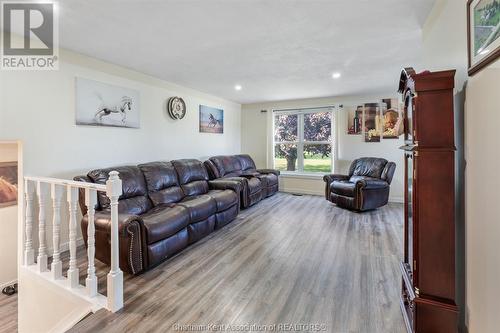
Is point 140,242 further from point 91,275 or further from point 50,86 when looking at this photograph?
point 50,86

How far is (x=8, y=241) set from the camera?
113 inches

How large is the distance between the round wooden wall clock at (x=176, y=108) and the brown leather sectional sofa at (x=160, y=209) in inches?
36.6

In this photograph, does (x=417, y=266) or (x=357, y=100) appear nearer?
(x=417, y=266)

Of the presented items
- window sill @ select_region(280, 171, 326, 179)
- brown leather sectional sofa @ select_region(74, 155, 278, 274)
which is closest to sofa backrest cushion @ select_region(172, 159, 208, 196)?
brown leather sectional sofa @ select_region(74, 155, 278, 274)

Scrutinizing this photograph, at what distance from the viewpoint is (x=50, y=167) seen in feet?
9.03

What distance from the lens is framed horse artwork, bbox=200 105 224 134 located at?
17.5 feet

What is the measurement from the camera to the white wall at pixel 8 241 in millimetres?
2803

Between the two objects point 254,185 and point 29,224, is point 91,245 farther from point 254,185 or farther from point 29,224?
point 254,185

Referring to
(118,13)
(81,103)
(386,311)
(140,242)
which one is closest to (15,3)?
(118,13)

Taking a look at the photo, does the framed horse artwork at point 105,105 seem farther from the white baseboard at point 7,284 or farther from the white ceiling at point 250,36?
the white baseboard at point 7,284

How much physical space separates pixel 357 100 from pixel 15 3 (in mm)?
5621

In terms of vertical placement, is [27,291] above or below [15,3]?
below

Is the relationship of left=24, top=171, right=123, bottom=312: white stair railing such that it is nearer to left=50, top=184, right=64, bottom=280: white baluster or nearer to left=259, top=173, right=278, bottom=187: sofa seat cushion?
left=50, top=184, right=64, bottom=280: white baluster

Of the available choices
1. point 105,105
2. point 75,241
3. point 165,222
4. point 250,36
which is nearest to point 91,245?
point 75,241
